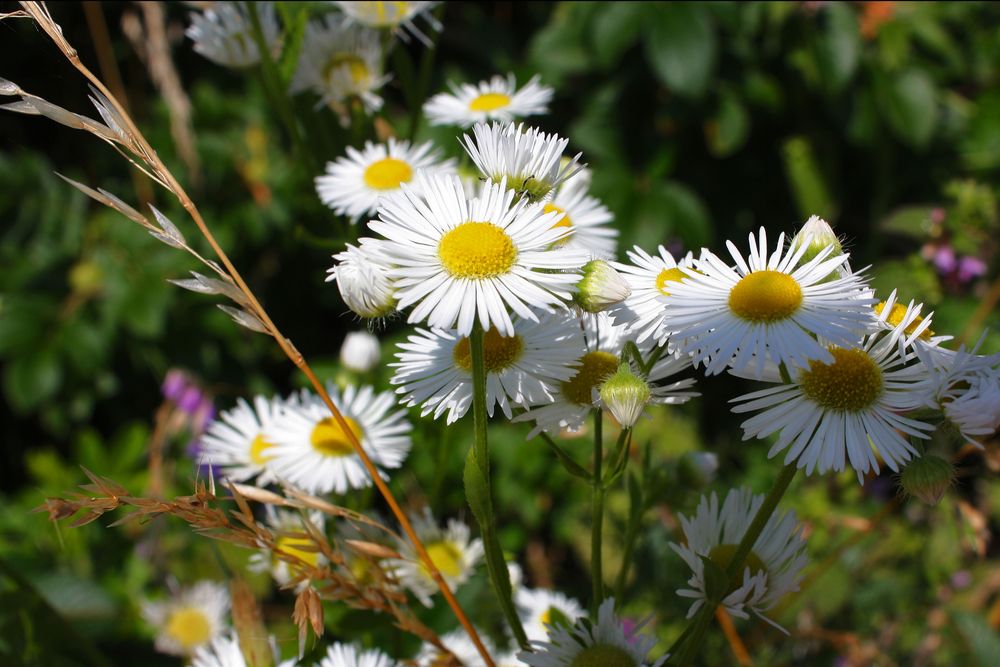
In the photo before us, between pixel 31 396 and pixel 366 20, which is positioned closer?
pixel 366 20

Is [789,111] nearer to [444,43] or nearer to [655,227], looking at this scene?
[655,227]

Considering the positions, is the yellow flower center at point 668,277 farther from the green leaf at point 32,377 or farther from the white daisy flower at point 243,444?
the green leaf at point 32,377

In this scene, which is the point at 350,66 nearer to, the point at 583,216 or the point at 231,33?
the point at 231,33

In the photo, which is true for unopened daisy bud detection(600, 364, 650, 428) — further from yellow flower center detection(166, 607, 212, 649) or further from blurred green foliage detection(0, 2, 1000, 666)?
yellow flower center detection(166, 607, 212, 649)

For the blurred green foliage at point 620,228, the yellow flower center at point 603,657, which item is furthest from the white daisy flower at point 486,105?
A: the yellow flower center at point 603,657

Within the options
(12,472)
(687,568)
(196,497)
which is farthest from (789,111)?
(12,472)

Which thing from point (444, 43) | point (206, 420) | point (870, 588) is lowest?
point (206, 420)

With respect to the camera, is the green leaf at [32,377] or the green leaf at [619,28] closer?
the green leaf at [619,28]
